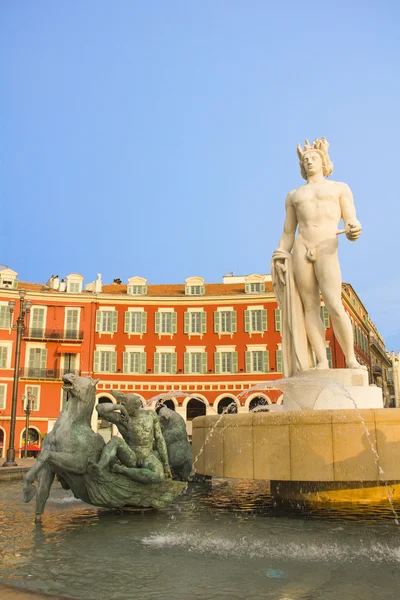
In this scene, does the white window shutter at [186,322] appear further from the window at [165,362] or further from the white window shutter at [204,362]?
the white window shutter at [204,362]

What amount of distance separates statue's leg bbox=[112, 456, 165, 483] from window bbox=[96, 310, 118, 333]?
3315cm

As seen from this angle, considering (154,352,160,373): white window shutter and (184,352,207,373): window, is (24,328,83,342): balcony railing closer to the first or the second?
(154,352,160,373): white window shutter

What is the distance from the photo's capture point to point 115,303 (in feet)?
129

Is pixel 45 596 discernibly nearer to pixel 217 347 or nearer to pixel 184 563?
pixel 184 563

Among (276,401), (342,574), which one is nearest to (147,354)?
(276,401)

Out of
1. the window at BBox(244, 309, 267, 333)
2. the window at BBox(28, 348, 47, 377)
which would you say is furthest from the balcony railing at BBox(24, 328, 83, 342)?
the window at BBox(244, 309, 267, 333)

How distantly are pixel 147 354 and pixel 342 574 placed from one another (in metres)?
35.2

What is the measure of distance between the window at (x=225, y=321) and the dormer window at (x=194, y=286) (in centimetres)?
239

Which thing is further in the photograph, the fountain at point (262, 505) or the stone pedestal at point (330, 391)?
the stone pedestal at point (330, 391)

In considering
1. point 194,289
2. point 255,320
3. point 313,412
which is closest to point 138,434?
point 313,412

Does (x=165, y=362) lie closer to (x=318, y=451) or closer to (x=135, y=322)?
(x=135, y=322)

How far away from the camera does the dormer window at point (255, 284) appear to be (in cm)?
3906

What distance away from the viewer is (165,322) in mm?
39250

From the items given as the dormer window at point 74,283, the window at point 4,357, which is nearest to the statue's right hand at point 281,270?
the window at point 4,357
